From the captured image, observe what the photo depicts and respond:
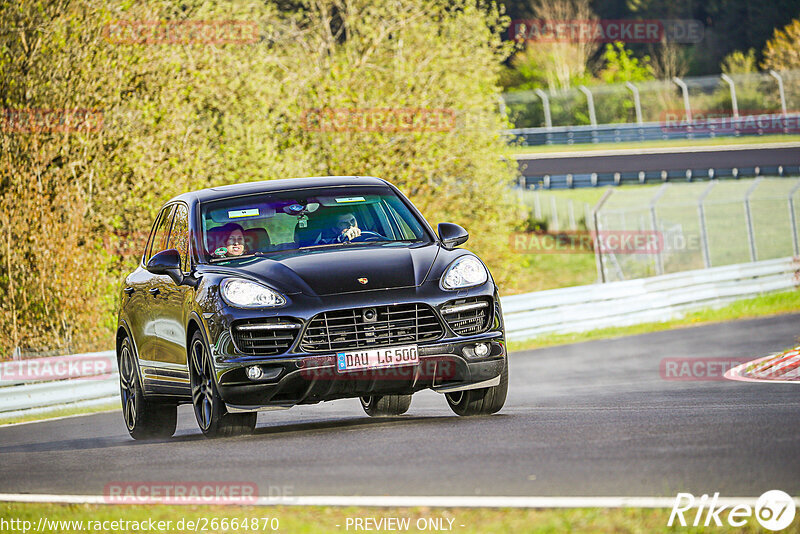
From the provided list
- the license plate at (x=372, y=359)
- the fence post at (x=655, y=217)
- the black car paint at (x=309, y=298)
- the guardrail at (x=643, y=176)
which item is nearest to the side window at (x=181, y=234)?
the black car paint at (x=309, y=298)

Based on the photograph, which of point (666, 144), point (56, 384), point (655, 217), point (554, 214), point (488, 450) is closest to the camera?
point (488, 450)

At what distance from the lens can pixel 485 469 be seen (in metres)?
6.80

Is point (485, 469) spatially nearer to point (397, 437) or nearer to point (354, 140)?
point (397, 437)

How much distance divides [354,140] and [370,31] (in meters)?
2.69

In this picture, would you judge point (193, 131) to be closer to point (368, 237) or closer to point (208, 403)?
point (368, 237)

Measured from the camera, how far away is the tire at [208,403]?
872 cm

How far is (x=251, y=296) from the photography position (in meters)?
8.49

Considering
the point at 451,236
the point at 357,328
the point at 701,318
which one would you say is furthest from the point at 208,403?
the point at 701,318

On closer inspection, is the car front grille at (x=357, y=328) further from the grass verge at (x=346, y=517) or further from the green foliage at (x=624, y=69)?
the green foliage at (x=624, y=69)

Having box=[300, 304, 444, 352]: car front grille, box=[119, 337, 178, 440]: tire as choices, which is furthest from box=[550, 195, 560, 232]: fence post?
box=[300, 304, 444, 352]: car front grille

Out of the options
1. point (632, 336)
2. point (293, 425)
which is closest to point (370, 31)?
point (632, 336)

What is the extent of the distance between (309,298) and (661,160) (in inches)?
1859

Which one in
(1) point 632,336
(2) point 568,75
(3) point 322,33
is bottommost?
(2) point 568,75

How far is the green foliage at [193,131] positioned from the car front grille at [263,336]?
41.1ft
